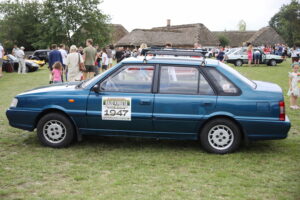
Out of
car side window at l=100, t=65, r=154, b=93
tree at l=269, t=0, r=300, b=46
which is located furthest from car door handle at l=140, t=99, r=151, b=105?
tree at l=269, t=0, r=300, b=46

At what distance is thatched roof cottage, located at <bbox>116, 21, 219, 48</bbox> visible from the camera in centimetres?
7062

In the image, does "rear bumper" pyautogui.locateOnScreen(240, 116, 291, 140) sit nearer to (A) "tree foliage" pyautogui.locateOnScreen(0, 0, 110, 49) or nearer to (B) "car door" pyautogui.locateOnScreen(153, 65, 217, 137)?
(B) "car door" pyautogui.locateOnScreen(153, 65, 217, 137)

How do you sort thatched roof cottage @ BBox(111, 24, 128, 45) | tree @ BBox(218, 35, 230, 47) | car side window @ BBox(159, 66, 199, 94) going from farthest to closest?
tree @ BBox(218, 35, 230, 47)
thatched roof cottage @ BBox(111, 24, 128, 45)
car side window @ BBox(159, 66, 199, 94)

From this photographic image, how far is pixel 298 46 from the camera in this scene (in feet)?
93.5

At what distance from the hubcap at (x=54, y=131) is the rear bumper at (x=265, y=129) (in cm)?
301

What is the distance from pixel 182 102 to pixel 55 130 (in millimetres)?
2239

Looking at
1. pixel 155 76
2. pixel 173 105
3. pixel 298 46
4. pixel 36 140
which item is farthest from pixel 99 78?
pixel 298 46

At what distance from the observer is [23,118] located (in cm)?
651

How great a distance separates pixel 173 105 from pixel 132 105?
67 centimetres

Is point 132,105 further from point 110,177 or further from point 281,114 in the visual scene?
point 281,114

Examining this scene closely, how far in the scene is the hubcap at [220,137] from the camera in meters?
6.11

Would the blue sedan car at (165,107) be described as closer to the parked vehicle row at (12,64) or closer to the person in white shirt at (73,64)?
the person in white shirt at (73,64)

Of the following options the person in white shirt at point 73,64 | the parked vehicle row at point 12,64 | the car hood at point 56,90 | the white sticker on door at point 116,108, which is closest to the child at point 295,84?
the white sticker on door at point 116,108

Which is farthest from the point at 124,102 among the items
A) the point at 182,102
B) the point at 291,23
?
the point at 291,23
